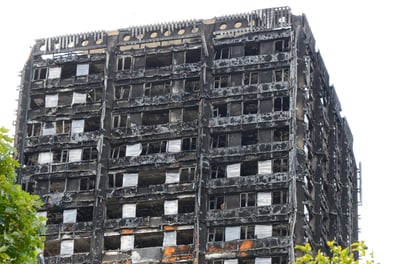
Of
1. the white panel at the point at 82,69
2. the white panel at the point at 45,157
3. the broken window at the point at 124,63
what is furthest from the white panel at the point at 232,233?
the white panel at the point at 82,69

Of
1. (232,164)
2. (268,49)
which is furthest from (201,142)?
(268,49)

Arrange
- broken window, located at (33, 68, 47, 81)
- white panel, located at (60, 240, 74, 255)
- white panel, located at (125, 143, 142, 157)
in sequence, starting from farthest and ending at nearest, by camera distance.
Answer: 1. broken window, located at (33, 68, 47, 81)
2. white panel, located at (125, 143, 142, 157)
3. white panel, located at (60, 240, 74, 255)

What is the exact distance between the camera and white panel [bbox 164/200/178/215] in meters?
109

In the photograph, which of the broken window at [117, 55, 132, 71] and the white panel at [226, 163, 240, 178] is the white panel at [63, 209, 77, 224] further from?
the broken window at [117, 55, 132, 71]

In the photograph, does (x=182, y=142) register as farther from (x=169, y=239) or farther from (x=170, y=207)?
(x=169, y=239)

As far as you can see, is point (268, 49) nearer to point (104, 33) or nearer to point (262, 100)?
point (262, 100)

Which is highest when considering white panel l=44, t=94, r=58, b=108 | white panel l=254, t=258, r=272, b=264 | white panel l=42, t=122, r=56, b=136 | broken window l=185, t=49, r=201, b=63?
broken window l=185, t=49, r=201, b=63

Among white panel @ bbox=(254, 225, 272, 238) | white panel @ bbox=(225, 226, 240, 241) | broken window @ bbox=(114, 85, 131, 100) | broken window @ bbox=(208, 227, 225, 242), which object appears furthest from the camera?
broken window @ bbox=(114, 85, 131, 100)

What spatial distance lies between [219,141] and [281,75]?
28.7 feet

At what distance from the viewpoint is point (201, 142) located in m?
111

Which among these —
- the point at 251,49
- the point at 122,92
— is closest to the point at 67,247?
the point at 122,92

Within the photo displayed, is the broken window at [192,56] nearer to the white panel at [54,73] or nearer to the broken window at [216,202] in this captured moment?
the white panel at [54,73]

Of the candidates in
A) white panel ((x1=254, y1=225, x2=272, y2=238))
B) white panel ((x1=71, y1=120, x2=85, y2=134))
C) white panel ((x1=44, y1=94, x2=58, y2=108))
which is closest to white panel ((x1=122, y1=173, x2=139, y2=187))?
white panel ((x1=71, y1=120, x2=85, y2=134))

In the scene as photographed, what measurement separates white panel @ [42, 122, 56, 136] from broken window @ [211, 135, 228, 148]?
663 inches
